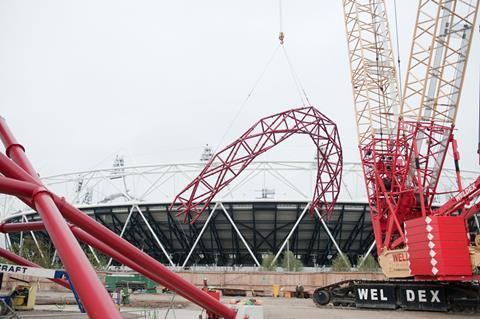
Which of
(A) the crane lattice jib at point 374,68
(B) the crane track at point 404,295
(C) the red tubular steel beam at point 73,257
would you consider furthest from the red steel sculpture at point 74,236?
(A) the crane lattice jib at point 374,68

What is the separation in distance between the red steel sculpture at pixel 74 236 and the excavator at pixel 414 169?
1243cm

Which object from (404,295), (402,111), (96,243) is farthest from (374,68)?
(96,243)

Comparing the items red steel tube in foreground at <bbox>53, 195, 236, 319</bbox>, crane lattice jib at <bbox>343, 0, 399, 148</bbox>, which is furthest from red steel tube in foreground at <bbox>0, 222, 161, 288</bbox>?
crane lattice jib at <bbox>343, 0, 399, 148</bbox>

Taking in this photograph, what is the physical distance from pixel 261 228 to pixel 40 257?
26.1 metres

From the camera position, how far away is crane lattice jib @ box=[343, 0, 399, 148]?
2720cm

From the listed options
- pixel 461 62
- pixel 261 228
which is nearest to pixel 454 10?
pixel 461 62

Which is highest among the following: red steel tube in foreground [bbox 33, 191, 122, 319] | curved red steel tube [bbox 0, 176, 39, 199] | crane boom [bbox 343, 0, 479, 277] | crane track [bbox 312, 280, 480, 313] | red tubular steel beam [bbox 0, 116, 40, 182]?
crane boom [bbox 343, 0, 479, 277]

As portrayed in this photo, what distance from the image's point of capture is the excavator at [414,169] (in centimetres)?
1705

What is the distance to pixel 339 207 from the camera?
4472 cm

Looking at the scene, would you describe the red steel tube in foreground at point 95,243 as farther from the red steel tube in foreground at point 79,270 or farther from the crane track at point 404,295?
the crane track at point 404,295

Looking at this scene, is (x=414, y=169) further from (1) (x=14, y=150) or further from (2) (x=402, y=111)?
(1) (x=14, y=150)

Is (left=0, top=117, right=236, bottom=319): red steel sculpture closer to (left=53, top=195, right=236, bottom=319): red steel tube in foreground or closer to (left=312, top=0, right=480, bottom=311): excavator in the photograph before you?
(left=53, top=195, right=236, bottom=319): red steel tube in foreground

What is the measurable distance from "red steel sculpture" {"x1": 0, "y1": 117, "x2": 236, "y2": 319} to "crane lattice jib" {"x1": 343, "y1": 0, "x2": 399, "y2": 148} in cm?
2173

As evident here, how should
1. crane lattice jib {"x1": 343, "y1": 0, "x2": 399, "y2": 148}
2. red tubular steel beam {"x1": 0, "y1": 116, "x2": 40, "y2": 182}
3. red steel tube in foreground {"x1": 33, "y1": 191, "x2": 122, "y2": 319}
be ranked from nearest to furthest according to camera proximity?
red steel tube in foreground {"x1": 33, "y1": 191, "x2": 122, "y2": 319}, red tubular steel beam {"x1": 0, "y1": 116, "x2": 40, "y2": 182}, crane lattice jib {"x1": 343, "y1": 0, "x2": 399, "y2": 148}
